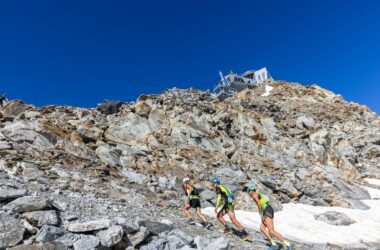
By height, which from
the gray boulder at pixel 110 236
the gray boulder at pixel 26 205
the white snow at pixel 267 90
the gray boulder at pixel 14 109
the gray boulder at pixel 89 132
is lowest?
the gray boulder at pixel 110 236

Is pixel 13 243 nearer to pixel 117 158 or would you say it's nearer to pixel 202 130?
pixel 117 158

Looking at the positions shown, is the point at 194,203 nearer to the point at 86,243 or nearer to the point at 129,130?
the point at 86,243

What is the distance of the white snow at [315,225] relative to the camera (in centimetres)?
1789

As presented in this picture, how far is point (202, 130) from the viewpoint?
107ft

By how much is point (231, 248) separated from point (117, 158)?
15.2 m

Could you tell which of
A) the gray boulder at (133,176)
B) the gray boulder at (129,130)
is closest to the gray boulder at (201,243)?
the gray boulder at (133,176)

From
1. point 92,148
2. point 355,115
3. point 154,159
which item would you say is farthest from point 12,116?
point 355,115

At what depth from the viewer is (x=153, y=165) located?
2517 cm

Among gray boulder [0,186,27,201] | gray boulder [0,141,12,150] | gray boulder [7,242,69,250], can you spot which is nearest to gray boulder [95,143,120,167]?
gray boulder [0,141,12,150]

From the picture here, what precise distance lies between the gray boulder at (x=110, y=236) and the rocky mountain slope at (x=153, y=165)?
0.08ft

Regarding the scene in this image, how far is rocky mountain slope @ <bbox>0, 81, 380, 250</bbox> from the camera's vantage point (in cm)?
947

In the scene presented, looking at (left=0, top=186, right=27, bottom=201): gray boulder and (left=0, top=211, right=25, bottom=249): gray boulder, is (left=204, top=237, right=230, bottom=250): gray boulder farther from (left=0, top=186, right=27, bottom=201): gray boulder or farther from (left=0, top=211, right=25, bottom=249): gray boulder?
(left=0, top=186, right=27, bottom=201): gray boulder

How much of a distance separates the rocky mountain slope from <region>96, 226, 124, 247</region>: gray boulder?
3cm

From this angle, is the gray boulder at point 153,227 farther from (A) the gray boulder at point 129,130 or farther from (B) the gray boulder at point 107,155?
(A) the gray boulder at point 129,130
